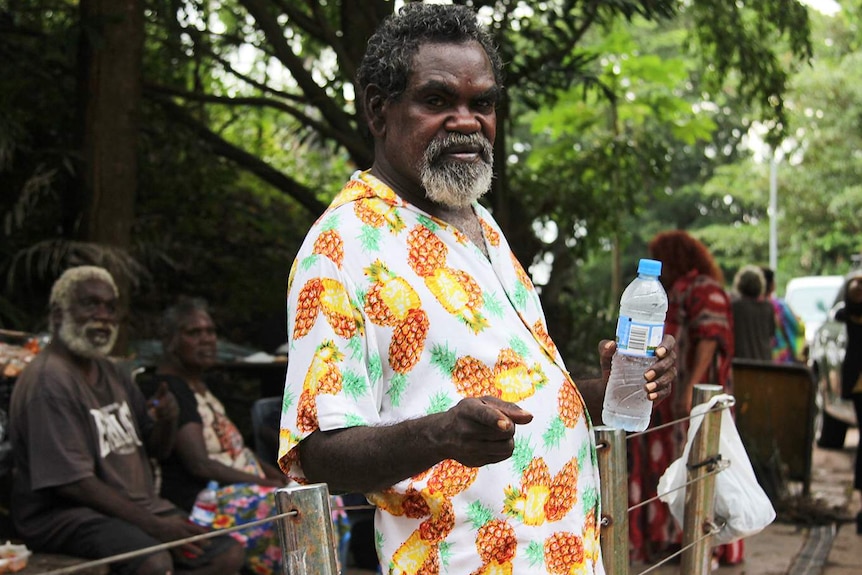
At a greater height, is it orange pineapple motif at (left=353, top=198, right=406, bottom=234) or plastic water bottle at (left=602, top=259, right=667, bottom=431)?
orange pineapple motif at (left=353, top=198, right=406, bottom=234)

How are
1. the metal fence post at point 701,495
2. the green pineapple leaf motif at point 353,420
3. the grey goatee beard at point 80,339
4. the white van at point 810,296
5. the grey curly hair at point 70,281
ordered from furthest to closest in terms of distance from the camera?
the white van at point 810,296
the grey curly hair at point 70,281
the grey goatee beard at point 80,339
the metal fence post at point 701,495
the green pineapple leaf motif at point 353,420

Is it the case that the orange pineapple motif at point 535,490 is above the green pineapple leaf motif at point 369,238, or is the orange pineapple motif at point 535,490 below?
below

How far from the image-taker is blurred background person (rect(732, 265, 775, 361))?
9500 mm

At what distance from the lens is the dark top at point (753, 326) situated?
31.2 ft

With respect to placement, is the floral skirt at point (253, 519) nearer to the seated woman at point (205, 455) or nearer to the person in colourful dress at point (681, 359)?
the seated woman at point (205, 455)

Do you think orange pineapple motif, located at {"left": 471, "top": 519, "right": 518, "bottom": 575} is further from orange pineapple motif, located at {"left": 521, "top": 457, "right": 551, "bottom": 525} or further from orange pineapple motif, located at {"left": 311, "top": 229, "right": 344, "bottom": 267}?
orange pineapple motif, located at {"left": 311, "top": 229, "right": 344, "bottom": 267}

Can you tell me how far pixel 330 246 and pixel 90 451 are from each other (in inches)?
110

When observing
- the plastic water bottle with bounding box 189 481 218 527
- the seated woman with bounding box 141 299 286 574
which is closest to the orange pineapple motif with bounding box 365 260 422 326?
the seated woman with bounding box 141 299 286 574

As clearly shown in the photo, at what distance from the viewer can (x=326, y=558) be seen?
1976mm

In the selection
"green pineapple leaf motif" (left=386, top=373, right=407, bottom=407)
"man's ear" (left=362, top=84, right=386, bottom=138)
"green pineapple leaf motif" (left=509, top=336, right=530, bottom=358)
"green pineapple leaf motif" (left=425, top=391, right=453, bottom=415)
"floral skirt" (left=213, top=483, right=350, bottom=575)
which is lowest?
"floral skirt" (left=213, top=483, right=350, bottom=575)

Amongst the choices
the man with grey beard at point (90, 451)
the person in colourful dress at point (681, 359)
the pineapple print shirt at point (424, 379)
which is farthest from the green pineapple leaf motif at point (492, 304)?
the person in colourful dress at point (681, 359)

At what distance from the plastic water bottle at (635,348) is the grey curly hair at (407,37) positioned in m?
0.58

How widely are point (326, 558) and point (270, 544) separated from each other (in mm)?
3313

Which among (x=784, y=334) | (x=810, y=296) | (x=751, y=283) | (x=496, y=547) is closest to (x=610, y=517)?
(x=496, y=547)
